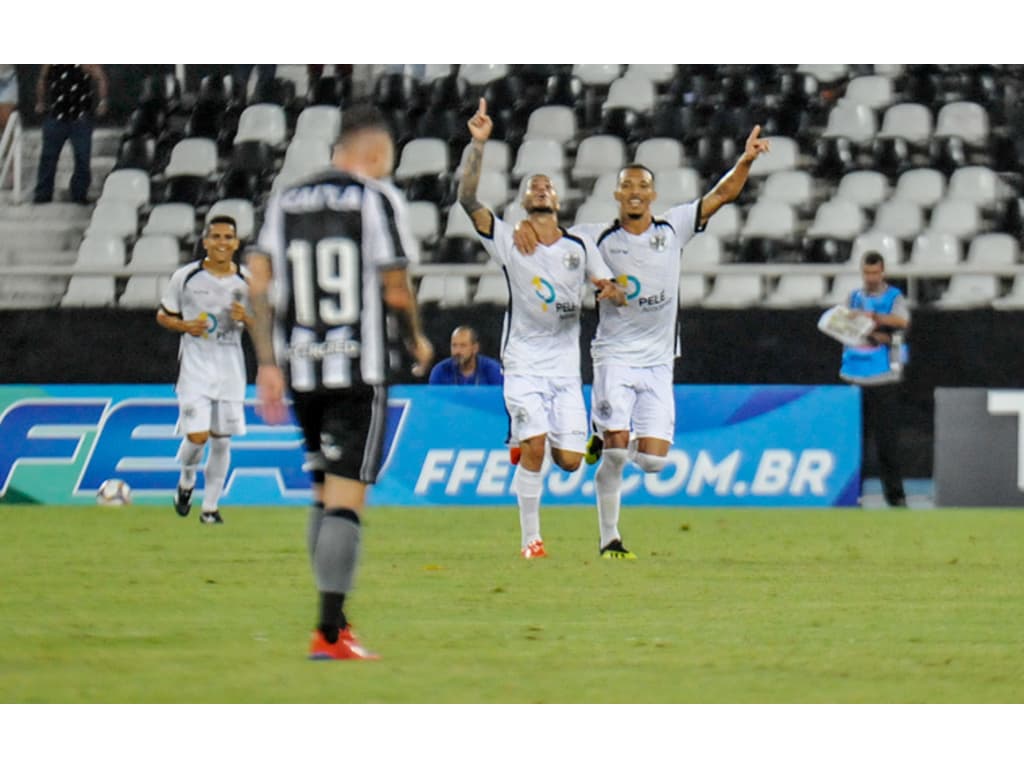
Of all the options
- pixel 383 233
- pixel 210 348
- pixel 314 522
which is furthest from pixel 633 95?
pixel 383 233

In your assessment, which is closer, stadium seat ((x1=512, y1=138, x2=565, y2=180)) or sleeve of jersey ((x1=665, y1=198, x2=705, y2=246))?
sleeve of jersey ((x1=665, y1=198, x2=705, y2=246))

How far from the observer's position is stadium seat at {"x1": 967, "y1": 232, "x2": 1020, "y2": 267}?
19734 millimetres

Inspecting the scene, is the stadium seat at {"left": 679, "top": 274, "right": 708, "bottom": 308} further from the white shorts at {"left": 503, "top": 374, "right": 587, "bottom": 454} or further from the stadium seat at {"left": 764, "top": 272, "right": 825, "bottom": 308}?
the white shorts at {"left": 503, "top": 374, "right": 587, "bottom": 454}

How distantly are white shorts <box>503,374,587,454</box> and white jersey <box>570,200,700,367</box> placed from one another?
0.30 m

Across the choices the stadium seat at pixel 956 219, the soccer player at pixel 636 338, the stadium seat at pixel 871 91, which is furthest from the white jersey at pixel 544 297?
the stadium seat at pixel 871 91

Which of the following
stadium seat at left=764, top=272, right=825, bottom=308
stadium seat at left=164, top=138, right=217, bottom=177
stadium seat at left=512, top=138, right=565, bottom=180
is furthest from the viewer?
stadium seat at left=512, top=138, right=565, bottom=180

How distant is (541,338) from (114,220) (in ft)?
32.2

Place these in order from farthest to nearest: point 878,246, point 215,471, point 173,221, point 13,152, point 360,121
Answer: point 13,152 → point 173,221 → point 878,246 → point 215,471 → point 360,121

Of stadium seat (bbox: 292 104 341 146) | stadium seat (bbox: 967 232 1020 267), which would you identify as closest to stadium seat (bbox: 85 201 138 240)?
stadium seat (bbox: 292 104 341 146)

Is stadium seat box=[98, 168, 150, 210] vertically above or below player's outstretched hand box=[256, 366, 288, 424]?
above

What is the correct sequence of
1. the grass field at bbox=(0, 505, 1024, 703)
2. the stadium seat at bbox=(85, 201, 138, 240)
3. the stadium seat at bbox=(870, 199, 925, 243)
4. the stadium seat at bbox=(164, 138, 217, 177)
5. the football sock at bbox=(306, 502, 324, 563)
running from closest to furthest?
the grass field at bbox=(0, 505, 1024, 703) → the football sock at bbox=(306, 502, 324, 563) → the stadium seat at bbox=(85, 201, 138, 240) → the stadium seat at bbox=(870, 199, 925, 243) → the stadium seat at bbox=(164, 138, 217, 177)

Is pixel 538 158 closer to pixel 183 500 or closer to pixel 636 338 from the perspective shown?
pixel 183 500

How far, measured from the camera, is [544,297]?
11.2m

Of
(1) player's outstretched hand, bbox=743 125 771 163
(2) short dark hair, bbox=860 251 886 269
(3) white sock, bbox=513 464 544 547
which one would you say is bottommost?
(3) white sock, bbox=513 464 544 547
